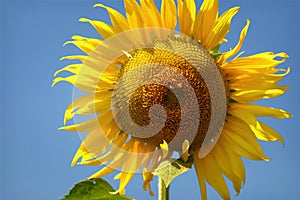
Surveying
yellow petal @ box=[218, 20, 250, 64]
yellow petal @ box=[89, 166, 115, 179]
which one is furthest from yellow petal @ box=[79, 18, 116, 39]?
yellow petal @ box=[89, 166, 115, 179]

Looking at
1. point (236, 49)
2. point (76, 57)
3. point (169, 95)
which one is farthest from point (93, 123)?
point (236, 49)

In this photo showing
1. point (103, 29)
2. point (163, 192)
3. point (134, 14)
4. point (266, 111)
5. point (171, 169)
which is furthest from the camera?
point (103, 29)

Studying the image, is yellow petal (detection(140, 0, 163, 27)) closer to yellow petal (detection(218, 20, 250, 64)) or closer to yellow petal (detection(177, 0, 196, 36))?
yellow petal (detection(177, 0, 196, 36))

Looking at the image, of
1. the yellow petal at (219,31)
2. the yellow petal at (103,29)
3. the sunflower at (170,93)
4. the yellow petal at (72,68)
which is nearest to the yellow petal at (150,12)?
the sunflower at (170,93)

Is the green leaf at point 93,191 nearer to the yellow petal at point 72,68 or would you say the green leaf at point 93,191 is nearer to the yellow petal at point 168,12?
the yellow petal at point 72,68

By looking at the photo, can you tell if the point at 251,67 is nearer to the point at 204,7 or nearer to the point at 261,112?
the point at 261,112

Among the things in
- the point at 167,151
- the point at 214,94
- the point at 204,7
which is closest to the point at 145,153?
the point at 167,151

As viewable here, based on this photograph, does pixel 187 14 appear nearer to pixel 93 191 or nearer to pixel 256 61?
pixel 256 61
